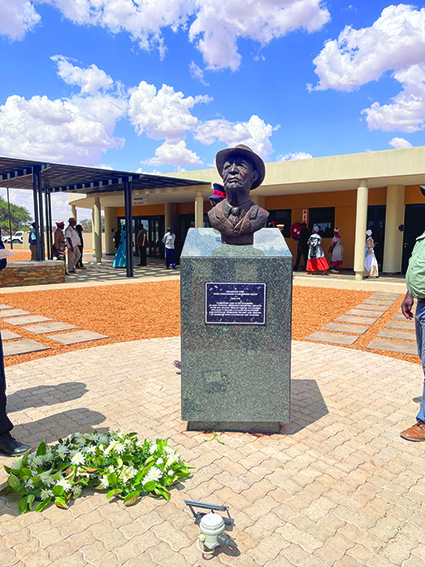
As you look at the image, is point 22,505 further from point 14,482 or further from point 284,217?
point 284,217

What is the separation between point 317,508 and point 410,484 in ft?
2.34

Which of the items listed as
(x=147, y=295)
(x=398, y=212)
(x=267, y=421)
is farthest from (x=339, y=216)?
(x=267, y=421)

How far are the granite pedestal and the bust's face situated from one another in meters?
0.50

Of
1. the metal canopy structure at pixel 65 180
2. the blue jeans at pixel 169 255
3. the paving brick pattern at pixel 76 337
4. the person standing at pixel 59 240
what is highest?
the metal canopy structure at pixel 65 180

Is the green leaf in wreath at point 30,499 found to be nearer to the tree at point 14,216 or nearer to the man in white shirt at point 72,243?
the man in white shirt at point 72,243

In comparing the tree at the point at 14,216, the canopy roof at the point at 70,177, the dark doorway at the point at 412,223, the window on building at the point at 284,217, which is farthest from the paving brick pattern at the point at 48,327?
the tree at the point at 14,216

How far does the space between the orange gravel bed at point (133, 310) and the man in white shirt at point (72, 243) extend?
4460 mm

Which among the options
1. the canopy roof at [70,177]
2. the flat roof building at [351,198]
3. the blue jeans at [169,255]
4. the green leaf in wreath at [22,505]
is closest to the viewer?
the green leaf in wreath at [22,505]

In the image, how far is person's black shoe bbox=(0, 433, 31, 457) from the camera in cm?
289

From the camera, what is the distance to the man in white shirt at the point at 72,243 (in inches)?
618

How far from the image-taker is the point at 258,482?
2.58 meters

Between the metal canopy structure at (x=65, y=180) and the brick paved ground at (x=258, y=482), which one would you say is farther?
the metal canopy structure at (x=65, y=180)

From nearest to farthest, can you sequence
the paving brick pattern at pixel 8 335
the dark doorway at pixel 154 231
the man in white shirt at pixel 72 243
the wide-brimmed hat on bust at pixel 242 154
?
the wide-brimmed hat on bust at pixel 242 154, the paving brick pattern at pixel 8 335, the man in white shirt at pixel 72 243, the dark doorway at pixel 154 231

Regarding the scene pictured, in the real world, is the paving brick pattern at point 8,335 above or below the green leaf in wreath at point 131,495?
below
